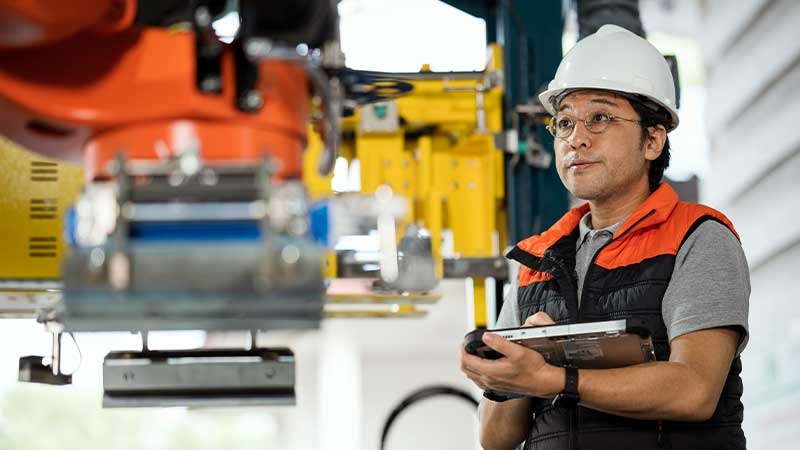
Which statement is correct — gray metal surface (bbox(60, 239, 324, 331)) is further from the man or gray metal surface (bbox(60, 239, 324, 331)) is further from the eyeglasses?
the eyeglasses

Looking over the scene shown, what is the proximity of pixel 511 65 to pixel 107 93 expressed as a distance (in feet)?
9.20

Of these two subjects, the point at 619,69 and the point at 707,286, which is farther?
the point at 619,69

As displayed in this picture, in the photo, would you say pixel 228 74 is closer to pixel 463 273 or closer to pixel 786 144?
pixel 463 273

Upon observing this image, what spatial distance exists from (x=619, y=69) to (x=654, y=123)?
8.0 inches

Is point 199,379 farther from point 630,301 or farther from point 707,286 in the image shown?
point 707,286

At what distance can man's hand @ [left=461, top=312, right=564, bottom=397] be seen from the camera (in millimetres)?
3193

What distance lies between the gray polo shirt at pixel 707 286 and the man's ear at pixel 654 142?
371mm

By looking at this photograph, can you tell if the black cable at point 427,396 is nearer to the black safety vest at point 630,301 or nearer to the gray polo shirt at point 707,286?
the black safety vest at point 630,301

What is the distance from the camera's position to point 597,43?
152 inches

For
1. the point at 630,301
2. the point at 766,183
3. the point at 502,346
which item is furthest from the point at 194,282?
the point at 766,183

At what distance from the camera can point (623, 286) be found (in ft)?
11.4

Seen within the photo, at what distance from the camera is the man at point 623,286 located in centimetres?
326

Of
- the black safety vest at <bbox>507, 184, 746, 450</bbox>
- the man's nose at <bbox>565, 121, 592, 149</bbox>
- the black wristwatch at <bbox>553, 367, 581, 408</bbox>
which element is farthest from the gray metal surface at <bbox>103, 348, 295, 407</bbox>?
the man's nose at <bbox>565, 121, 592, 149</bbox>

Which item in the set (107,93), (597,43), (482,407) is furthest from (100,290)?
(597,43)
